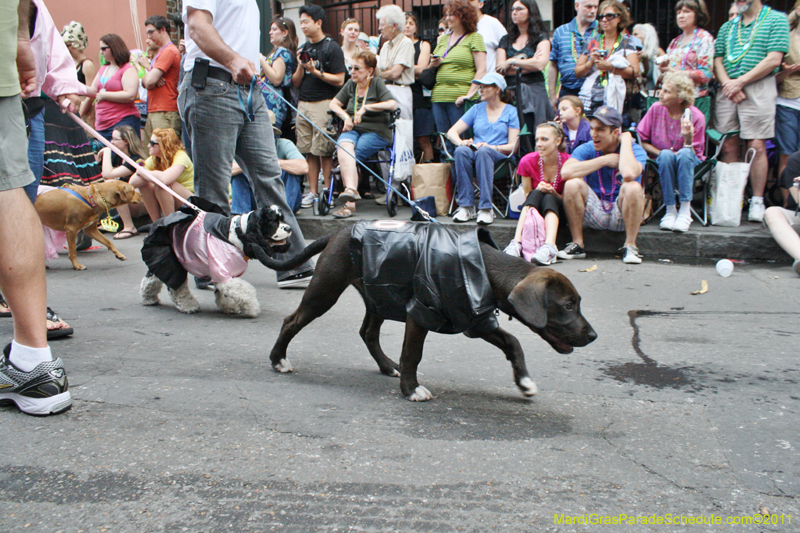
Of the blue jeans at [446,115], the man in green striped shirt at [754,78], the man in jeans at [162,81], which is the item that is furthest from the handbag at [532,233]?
the man in jeans at [162,81]

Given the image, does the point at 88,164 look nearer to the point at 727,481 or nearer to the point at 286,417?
the point at 286,417

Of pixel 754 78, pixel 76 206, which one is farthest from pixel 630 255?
pixel 76 206

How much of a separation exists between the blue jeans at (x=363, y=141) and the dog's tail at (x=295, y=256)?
4209 millimetres

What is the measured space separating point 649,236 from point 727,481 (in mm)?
4606

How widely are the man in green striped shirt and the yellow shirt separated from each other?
5774mm

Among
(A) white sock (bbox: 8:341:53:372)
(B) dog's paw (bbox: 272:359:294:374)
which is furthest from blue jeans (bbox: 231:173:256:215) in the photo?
A: (A) white sock (bbox: 8:341:53:372)

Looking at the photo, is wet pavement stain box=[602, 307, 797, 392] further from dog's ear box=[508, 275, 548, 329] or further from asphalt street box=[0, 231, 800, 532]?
dog's ear box=[508, 275, 548, 329]

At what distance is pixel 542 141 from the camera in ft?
21.8

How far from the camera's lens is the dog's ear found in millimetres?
2699

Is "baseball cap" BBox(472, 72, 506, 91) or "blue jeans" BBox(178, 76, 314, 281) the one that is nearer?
"blue jeans" BBox(178, 76, 314, 281)

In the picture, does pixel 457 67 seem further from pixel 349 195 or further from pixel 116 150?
pixel 116 150

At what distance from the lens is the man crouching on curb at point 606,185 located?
638cm

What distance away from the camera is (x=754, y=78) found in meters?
6.84

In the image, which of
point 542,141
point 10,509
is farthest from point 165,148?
point 10,509
